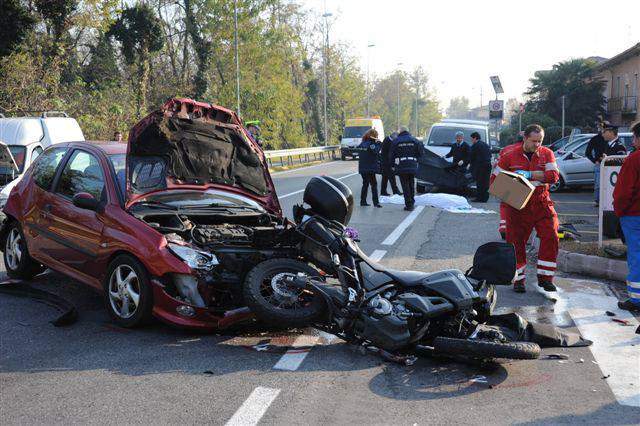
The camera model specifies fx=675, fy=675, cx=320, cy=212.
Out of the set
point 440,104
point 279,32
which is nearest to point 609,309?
point 279,32

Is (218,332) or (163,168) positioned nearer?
(218,332)

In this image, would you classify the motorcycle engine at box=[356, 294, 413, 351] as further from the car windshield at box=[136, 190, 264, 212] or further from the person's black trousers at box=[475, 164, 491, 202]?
the person's black trousers at box=[475, 164, 491, 202]

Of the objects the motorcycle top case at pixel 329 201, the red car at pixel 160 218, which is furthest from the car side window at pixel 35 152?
the motorcycle top case at pixel 329 201

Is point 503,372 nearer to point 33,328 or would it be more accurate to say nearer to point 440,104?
point 33,328

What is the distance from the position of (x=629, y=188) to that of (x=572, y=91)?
134 feet

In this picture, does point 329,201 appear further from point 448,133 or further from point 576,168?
point 576,168

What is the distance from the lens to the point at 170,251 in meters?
5.23

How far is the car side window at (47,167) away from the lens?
6.77m

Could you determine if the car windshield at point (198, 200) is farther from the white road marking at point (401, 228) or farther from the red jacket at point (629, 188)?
the white road marking at point (401, 228)

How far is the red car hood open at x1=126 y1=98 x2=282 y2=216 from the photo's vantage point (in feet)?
19.7

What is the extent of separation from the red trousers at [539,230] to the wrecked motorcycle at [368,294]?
204cm

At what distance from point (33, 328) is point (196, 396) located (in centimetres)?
217

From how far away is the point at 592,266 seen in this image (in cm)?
800

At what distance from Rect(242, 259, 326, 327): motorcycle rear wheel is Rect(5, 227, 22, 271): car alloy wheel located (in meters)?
3.26
